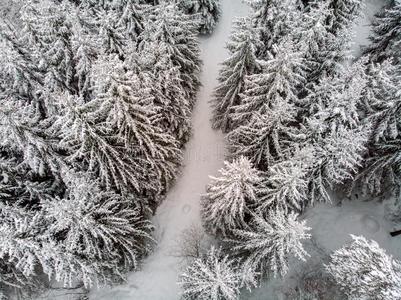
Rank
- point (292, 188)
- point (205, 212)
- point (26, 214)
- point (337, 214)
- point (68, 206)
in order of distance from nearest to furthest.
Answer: point (68, 206) → point (292, 188) → point (26, 214) → point (205, 212) → point (337, 214)

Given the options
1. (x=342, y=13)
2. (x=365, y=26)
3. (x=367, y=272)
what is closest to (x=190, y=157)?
(x=342, y=13)

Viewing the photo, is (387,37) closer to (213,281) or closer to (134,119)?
(134,119)

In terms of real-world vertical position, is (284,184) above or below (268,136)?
below

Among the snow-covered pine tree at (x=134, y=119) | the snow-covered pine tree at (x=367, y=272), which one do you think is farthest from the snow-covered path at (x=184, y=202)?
the snow-covered pine tree at (x=367, y=272)

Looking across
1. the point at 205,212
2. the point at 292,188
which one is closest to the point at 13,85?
the point at 205,212

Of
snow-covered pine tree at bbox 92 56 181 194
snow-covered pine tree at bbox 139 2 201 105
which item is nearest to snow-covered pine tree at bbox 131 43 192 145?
snow-covered pine tree at bbox 139 2 201 105

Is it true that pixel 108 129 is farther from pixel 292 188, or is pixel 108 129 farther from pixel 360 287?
pixel 360 287
